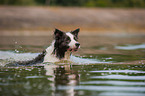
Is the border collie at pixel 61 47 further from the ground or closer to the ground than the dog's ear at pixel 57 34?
closer to the ground

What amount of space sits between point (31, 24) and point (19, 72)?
99.0 feet

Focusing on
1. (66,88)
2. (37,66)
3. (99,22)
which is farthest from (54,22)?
(66,88)

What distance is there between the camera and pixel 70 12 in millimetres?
43781

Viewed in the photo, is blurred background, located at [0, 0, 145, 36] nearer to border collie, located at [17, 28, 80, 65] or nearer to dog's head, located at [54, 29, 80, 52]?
border collie, located at [17, 28, 80, 65]

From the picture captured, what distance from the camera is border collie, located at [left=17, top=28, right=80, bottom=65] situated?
32.8ft

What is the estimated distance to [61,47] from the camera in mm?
10203

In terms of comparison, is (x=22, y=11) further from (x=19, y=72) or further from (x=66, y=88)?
(x=66, y=88)

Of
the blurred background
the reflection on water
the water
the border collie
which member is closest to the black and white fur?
the border collie

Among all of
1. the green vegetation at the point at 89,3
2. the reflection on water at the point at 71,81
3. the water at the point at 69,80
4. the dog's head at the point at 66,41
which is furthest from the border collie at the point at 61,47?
the green vegetation at the point at 89,3

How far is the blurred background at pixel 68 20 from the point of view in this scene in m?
37.8

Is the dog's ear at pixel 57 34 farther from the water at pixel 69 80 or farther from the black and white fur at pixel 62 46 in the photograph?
the water at pixel 69 80

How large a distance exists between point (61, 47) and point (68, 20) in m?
31.0

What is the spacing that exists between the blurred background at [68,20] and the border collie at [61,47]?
2490 cm

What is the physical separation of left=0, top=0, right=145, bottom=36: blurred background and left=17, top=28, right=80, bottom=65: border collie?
24.9 m
